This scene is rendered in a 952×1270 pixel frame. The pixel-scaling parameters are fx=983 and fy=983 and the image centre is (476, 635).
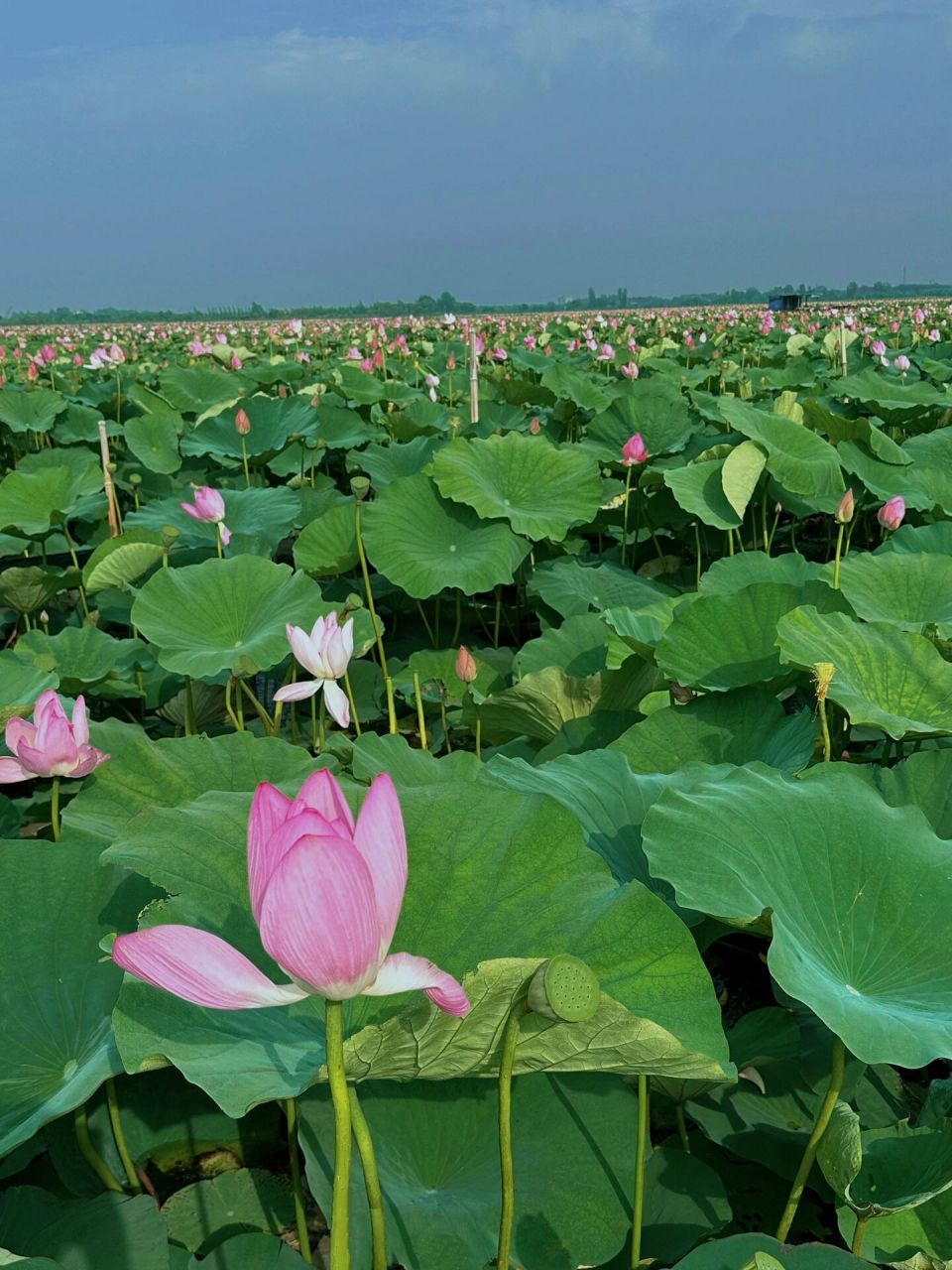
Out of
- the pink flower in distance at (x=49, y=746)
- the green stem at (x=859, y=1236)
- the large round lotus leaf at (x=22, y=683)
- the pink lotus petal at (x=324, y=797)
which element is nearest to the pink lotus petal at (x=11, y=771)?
the pink flower in distance at (x=49, y=746)

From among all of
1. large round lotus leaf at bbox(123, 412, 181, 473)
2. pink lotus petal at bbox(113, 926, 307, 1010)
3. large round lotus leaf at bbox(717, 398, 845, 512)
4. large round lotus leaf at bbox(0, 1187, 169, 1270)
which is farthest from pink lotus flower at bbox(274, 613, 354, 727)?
large round lotus leaf at bbox(123, 412, 181, 473)

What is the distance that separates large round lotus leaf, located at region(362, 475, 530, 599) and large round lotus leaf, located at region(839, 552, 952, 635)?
0.90m

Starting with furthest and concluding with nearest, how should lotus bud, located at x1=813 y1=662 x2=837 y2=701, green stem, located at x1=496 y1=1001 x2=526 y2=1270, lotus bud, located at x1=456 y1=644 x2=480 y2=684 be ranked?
lotus bud, located at x1=456 y1=644 x2=480 y2=684 → lotus bud, located at x1=813 y1=662 x2=837 y2=701 → green stem, located at x1=496 y1=1001 x2=526 y2=1270

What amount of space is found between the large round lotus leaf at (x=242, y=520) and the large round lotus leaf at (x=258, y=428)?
28.4 inches

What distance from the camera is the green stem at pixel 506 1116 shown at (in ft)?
2.15

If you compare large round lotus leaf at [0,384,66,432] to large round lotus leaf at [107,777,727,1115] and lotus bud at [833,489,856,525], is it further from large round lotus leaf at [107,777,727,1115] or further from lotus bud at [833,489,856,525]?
large round lotus leaf at [107,777,727,1115]

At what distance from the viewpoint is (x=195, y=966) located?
56cm

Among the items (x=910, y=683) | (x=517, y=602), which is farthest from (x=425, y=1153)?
(x=517, y=602)

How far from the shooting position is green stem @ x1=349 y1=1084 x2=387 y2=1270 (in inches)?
28.5

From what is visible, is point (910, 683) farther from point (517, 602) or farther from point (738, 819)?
point (517, 602)

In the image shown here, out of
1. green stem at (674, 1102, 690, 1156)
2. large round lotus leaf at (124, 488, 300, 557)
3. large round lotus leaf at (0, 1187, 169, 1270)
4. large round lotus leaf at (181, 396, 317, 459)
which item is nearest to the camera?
large round lotus leaf at (0, 1187, 169, 1270)

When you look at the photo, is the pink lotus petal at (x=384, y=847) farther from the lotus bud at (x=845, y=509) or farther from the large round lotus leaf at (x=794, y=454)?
the large round lotus leaf at (x=794, y=454)

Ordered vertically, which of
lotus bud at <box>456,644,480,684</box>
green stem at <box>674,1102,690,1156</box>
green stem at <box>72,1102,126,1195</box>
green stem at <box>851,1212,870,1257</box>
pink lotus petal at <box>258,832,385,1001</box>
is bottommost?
green stem at <box>674,1102,690,1156</box>

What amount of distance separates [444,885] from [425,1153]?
280 mm
